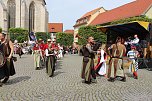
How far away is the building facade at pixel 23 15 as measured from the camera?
60781 mm

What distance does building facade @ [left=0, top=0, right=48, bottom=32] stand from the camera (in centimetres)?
6078

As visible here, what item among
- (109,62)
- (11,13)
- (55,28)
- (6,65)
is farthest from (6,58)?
(55,28)

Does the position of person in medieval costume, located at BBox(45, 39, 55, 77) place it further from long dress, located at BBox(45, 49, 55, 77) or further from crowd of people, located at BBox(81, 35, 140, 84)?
crowd of people, located at BBox(81, 35, 140, 84)

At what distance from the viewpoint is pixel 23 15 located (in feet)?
207

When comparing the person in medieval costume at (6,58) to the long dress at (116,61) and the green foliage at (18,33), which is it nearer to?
the long dress at (116,61)

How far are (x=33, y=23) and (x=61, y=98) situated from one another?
62.4 metres

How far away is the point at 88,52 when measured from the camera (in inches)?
358

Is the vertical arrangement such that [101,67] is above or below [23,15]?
below

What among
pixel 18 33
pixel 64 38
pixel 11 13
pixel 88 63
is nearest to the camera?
pixel 88 63

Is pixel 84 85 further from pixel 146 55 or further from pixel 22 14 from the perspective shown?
pixel 22 14

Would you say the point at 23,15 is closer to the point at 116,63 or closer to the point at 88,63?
the point at 116,63

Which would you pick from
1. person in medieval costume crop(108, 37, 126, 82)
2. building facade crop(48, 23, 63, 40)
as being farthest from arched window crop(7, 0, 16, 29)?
person in medieval costume crop(108, 37, 126, 82)

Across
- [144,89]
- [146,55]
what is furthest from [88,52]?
[146,55]

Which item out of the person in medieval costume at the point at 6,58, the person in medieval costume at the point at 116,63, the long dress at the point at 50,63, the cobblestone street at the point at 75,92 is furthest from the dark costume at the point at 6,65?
the person in medieval costume at the point at 116,63
